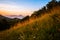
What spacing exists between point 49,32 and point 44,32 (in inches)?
10.0

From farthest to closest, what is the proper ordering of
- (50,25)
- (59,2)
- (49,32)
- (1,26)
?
(1,26), (59,2), (50,25), (49,32)

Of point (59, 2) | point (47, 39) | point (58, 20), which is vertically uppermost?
point (59, 2)

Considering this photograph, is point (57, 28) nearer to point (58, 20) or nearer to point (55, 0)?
point (58, 20)

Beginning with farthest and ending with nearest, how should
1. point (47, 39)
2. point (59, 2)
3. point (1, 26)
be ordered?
point (1, 26) < point (59, 2) < point (47, 39)

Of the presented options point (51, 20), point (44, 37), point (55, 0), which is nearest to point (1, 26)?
point (55, 0)

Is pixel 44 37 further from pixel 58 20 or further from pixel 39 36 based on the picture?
pixel 58 20

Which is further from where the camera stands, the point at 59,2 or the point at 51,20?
the point at 59,2

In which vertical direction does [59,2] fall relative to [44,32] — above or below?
above

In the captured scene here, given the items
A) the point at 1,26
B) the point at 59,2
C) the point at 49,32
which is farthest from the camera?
the point at 1,26

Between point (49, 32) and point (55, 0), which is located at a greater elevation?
point (55, 0)

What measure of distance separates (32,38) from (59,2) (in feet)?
25.1

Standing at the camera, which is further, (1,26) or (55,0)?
(1,26)

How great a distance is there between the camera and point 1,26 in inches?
845

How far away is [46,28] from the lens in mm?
10719
